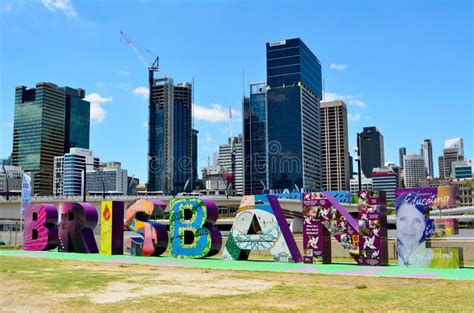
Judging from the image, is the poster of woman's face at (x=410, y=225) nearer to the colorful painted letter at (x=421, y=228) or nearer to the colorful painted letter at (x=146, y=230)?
the colorful painted letter at (x=421, y=228)

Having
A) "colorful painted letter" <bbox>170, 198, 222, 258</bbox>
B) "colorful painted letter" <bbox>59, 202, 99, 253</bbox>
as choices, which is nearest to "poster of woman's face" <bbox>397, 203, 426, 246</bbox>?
"colorful painted letter" <bbox>170, 198, 222, 258</bbox>

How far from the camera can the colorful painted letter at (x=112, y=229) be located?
39375mm

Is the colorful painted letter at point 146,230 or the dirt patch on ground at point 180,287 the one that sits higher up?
the colorful painted letter at point 146,230

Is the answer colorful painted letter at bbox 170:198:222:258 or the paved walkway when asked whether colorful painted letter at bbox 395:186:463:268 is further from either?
colorful painted letter at bbox 170:198:222:258

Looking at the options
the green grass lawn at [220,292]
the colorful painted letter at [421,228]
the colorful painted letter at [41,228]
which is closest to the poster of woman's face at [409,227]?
the colorful painted letter at [421,228]

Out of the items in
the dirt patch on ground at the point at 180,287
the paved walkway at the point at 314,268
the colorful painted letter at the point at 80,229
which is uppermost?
the colorful painted letter at the point at 80,229

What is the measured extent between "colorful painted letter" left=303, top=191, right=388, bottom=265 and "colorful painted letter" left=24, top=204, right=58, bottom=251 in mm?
22523

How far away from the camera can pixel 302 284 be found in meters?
20.5

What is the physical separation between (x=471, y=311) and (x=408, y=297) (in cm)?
279

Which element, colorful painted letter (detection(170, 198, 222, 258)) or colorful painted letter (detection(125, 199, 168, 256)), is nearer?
colorful painted letter (detection(170, 198, 222, 258))

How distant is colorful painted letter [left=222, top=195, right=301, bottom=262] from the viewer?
102 ft

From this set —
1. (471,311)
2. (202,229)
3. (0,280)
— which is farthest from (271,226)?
(471,311)

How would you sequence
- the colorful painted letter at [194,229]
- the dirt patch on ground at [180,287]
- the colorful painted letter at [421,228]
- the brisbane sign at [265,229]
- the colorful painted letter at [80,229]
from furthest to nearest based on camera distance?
the colorful painted letter at [80,229]
the colorful painted letter at [194,229]
the brisbane sign at [265,229]
the colorful painted letter at [421,228]
the dirt patch on ground at [180,287]

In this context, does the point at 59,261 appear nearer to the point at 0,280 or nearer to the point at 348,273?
the point at 0,280
